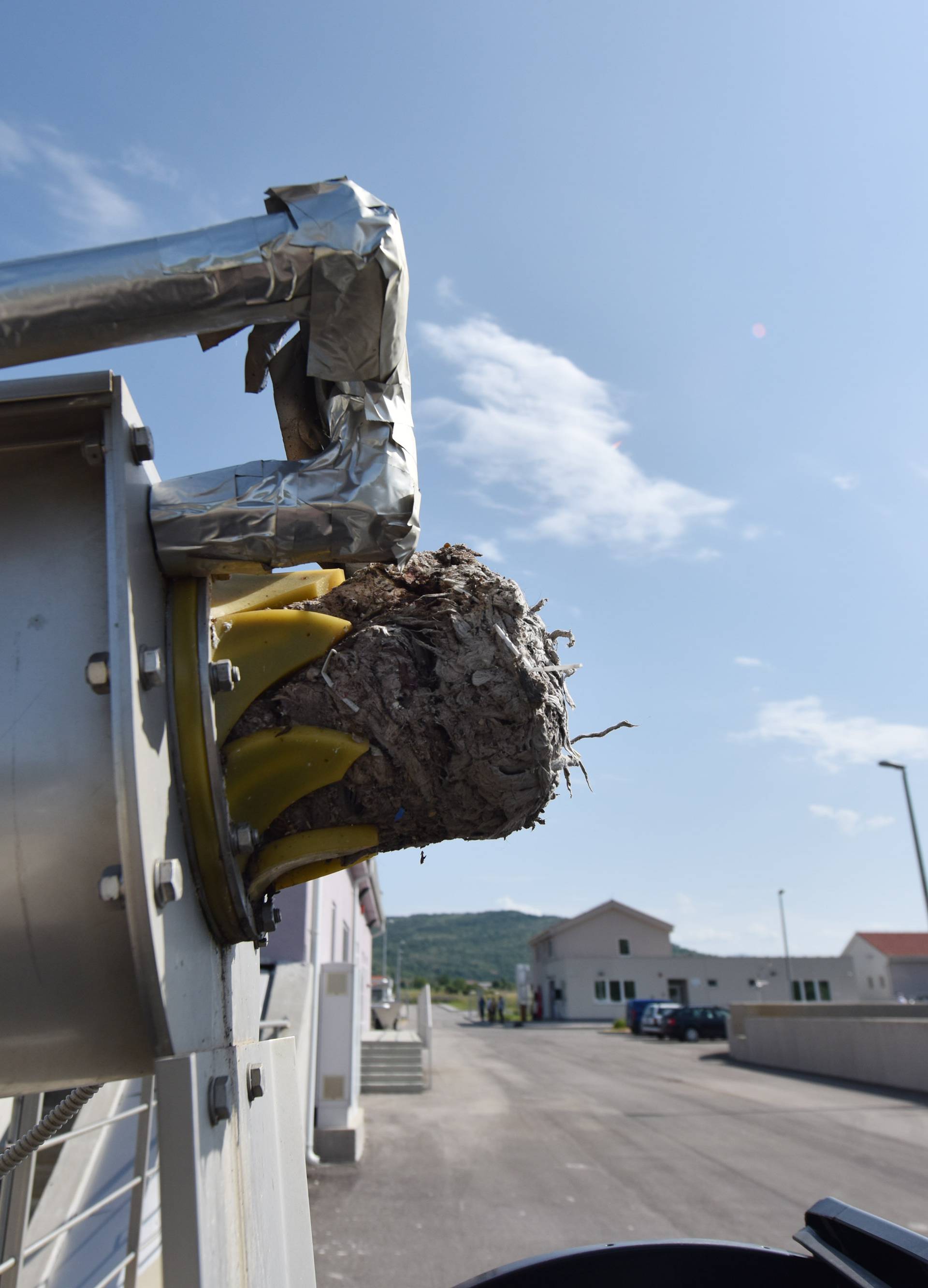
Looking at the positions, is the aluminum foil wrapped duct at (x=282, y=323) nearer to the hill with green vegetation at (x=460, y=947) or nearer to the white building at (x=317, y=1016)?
the white building at (x=317, y=1016)

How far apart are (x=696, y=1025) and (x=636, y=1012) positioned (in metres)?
4.36

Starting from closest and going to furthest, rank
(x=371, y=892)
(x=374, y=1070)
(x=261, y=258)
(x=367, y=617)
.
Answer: (x=261, y=258), (x=367, y=617), (x=374, y=1070), (x=371, y=892)

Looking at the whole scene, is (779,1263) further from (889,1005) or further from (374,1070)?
(889,1005)

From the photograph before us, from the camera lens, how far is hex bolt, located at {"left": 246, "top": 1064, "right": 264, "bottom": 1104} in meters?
1.72

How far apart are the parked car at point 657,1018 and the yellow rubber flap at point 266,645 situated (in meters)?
32.4

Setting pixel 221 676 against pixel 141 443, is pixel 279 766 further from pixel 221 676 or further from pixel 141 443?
pixel 141 443

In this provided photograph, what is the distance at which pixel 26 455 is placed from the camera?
1.53 meters

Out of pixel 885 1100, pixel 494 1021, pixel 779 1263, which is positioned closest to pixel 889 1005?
pixel 885 1100

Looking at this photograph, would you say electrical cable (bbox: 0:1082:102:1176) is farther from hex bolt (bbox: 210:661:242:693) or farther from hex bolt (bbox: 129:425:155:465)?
hex bolt (bbox: 129:425:155:465)

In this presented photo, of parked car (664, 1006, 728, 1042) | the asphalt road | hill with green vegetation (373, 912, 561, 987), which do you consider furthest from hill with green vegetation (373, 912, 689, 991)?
the asphalt road

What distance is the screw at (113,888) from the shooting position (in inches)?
53.0

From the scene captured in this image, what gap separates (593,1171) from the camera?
8.61m

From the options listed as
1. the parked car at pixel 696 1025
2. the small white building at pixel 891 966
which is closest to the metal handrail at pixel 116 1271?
the parked car at pixel 696 1025

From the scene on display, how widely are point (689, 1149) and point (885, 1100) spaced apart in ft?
19.4
